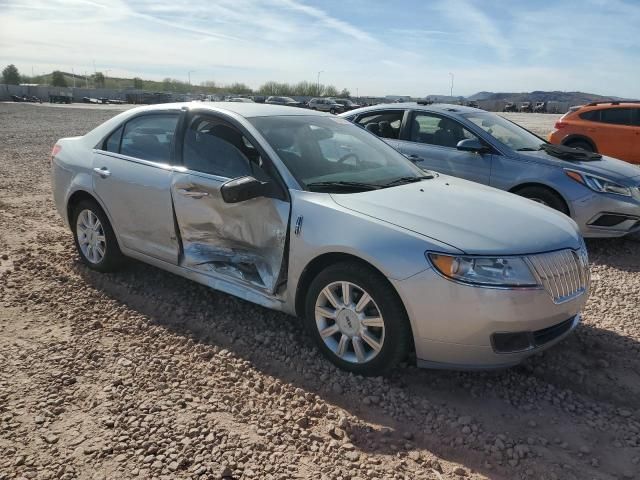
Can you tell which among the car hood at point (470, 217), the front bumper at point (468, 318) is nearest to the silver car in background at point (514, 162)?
the car hood at point (470, 217)

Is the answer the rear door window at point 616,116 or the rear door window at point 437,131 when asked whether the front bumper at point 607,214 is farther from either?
the rear door window at point 616,116

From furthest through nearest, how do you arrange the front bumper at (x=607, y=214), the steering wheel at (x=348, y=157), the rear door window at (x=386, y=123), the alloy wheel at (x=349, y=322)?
the rear door window at (x=386, y=123), the front bumper at (x=607, y=214), the steering wheel at (x=348, y=157), the alloy wheel at (x=349, y=322)

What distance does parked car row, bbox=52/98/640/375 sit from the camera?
9.84ft

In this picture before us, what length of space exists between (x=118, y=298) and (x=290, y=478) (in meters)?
2.62

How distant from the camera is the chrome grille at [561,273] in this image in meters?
3.07

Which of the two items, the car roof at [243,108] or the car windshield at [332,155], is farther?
the car roof at [243,108]

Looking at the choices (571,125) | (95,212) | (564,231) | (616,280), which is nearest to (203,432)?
(564,231)

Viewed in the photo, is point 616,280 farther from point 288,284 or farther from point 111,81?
point 111,81

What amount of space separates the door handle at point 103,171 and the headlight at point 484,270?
120 inches

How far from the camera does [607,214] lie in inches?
235

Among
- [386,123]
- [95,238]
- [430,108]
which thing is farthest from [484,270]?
[386,123]

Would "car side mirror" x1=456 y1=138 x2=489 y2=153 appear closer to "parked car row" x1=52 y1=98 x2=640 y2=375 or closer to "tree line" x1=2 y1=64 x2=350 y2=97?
"parked car row" x1=52 y1=98 x2=640 y2=375

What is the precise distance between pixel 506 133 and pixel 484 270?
459 cm

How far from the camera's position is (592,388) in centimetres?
336
